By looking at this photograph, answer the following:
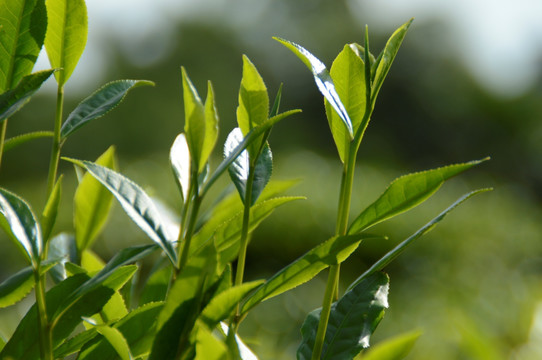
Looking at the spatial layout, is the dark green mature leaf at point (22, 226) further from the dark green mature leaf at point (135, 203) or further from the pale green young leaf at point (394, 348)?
the pale green young leaf at point (394, 348)

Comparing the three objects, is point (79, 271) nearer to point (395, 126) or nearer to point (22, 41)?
point (22, 41)

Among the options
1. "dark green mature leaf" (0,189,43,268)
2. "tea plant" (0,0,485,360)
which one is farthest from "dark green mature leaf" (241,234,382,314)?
"dark green mature leaf" (0,189,43,268)

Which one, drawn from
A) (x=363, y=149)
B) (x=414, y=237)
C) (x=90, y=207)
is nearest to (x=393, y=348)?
(x=414, y=237)

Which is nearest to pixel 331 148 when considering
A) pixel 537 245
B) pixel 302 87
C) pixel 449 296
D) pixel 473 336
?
pixel 302 87

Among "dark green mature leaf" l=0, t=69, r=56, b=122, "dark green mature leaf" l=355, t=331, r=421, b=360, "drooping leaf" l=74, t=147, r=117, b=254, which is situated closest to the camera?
"dark green mature leaf" l=355, t=331, r=421, b=360

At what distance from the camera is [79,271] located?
0.39 meters

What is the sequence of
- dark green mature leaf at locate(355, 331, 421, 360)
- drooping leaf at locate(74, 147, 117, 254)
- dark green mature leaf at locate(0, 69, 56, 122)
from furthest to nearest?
drooping leaf at locate(74, 147, 117, 254) < dark green mature leaf at locate(0, 69, 56, 122) < dark green mature leaf at locate(355, 331, 421, 360)

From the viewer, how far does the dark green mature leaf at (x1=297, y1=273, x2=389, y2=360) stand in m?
0.37

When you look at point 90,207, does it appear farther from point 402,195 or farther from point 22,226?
point 402,195

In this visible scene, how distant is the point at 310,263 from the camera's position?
36 centimetres

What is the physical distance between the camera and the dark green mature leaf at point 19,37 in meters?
0.36

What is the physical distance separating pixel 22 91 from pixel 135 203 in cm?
9

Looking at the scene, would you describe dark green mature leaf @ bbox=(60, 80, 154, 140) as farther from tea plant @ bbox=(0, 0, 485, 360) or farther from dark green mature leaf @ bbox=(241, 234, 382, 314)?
dark green mature leaf @ bbox=(241, 234, 382, 314)

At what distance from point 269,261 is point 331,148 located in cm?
945
